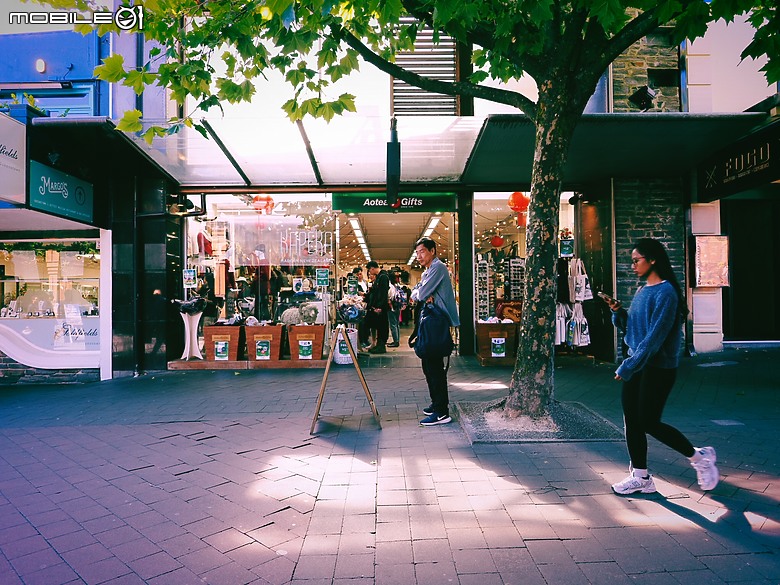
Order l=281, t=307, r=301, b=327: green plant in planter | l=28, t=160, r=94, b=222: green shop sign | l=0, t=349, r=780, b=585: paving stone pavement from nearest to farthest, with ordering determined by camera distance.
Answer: l=0, t=349, r=780, b=585: paving stone pavement, l=28, t=160, r=94, b=222: green shop sign, l=281, t=307, r=301, b=327: green plant in planter

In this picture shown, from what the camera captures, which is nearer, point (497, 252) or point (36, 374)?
point (36, 374)

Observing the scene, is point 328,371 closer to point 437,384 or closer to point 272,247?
point 437,384

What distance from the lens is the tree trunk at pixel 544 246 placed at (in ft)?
17.3

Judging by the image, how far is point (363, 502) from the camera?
12.1 feet

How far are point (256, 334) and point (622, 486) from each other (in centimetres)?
748

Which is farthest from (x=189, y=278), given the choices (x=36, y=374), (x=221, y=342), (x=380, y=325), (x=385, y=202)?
(x=385, y=202)

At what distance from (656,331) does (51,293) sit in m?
10.5

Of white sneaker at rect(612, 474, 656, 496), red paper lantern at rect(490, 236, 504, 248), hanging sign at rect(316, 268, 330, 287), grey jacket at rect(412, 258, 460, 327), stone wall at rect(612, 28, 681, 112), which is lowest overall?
white sneaker at rect(612, 474, 656, 496)

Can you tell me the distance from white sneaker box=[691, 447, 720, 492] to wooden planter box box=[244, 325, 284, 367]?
7.50 metres

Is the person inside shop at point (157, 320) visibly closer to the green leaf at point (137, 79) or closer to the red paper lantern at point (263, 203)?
the red paper lantern at point (263, 203)

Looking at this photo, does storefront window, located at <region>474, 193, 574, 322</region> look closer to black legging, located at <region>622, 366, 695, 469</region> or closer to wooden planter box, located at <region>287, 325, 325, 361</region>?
wooden planter box, located at <region>287, 325, 325, 361</region>

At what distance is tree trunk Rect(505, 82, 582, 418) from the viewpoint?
17.3 feet

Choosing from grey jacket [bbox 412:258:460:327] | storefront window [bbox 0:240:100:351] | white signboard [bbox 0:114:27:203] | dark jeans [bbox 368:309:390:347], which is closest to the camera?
grey jacket [bbox 412:258:460:327]

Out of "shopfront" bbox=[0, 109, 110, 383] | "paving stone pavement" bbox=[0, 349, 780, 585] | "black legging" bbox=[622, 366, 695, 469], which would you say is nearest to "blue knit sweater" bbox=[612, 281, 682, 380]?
"black legging" bbox=[622, 366, 695, 469]
